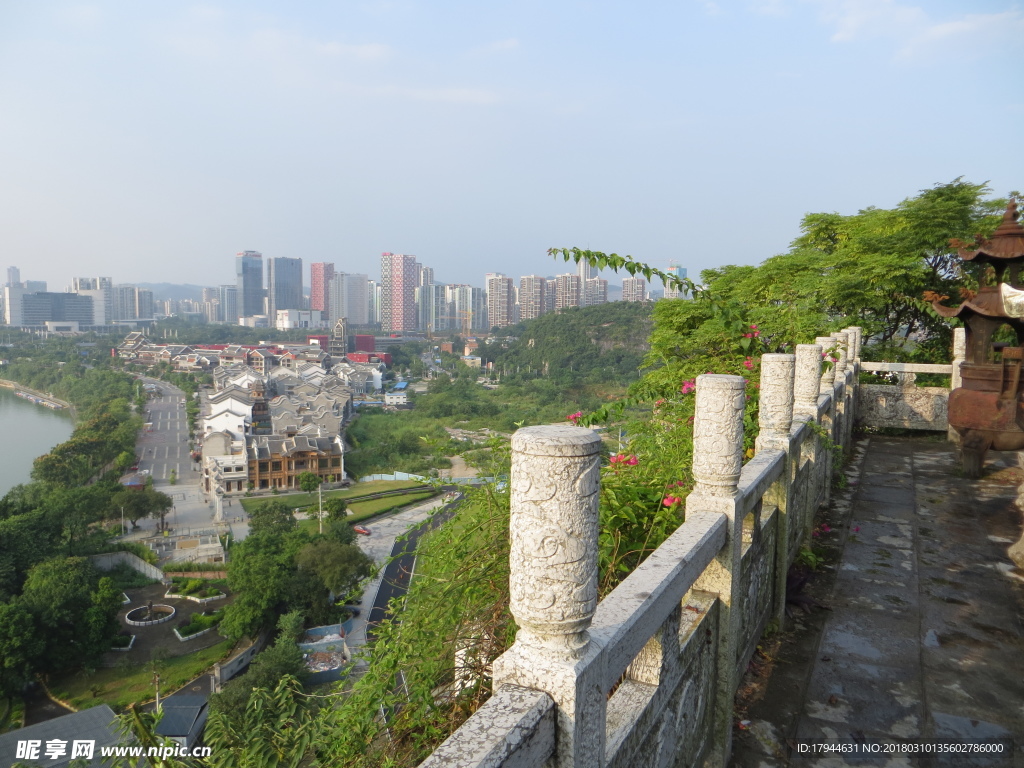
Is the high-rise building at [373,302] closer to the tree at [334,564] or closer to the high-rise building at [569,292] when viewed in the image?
the high-rise building at [569,292]

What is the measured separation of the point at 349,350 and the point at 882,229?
3361 inches

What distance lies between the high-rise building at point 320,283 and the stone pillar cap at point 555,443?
14554cm

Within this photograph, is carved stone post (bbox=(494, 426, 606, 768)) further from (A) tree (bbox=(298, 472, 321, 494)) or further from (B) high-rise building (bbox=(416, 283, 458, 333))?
(B) high-rise building (bbox=(416, 283, 458, 333))

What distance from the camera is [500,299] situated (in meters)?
118

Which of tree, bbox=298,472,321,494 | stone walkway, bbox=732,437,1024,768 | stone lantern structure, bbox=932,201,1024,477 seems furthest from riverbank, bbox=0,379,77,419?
stone walkway, bbox=732,437,1024,768

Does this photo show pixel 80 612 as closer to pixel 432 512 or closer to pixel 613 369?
pixel 432 512

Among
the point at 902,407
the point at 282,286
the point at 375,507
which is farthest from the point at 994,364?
the point at 282,286

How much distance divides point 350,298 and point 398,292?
759 inches

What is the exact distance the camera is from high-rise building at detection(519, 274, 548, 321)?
96188mm

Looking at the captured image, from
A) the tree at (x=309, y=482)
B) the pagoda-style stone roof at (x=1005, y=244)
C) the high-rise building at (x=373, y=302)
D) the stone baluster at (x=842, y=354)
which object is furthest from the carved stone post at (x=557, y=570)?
the high-rise building at (x=373, y=302)

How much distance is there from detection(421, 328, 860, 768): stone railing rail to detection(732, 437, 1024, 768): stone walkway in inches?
8.0

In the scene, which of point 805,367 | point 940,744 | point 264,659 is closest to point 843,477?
point 805,367

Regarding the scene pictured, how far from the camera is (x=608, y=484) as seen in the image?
8.29 ft

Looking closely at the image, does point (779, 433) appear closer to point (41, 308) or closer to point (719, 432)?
point (719, 432)
